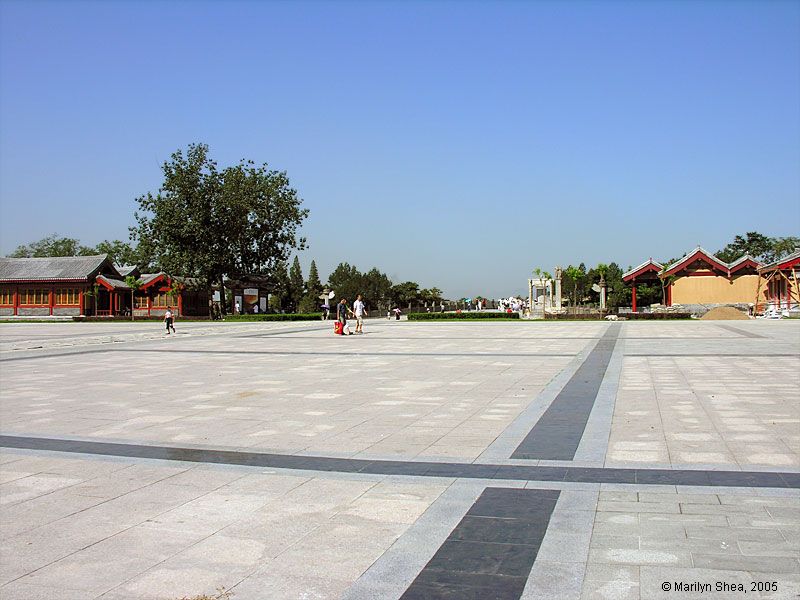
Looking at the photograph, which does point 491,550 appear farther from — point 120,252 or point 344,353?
point 120,252

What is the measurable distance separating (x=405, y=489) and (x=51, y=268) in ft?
214

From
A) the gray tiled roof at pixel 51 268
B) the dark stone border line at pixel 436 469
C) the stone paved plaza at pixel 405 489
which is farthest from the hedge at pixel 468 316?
the dark stone border line at pixel 436 469

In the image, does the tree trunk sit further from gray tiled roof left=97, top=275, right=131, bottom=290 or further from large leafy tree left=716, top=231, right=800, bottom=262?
large leafy tree left=716, top=231, right=800, bottom=262

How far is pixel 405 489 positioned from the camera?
18.2 ft

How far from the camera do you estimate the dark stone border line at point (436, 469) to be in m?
5.67

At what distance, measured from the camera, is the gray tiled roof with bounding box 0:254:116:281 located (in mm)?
60375

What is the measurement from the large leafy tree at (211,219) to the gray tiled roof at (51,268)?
10.2 m

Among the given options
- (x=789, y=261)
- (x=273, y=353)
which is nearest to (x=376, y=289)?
(x=789, y=261)

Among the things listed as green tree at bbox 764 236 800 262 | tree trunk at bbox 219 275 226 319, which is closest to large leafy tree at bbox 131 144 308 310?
tree trunk at bbox 219 275 226 319

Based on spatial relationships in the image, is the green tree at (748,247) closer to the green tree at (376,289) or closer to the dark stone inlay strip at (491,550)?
the green tree at (376,289)

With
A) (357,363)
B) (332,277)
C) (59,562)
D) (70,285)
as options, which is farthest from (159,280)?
(59,562)

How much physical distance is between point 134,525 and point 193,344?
62.6 ft

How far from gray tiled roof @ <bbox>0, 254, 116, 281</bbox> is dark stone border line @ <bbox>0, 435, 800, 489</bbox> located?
57990 mm

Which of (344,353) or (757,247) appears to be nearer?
(344,353)
